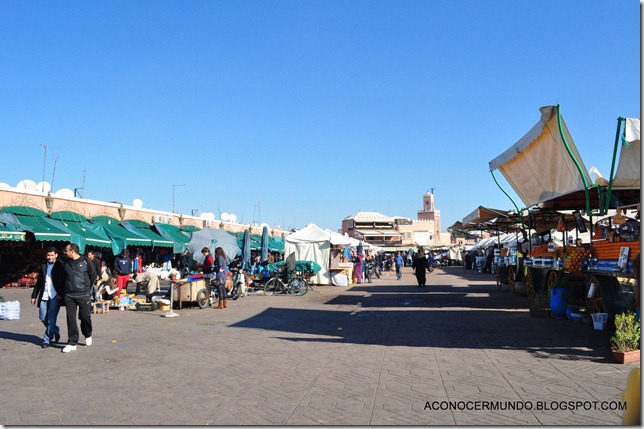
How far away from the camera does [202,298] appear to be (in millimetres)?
15672

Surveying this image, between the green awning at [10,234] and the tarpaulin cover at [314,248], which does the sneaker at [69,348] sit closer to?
the green awning at [10,234]

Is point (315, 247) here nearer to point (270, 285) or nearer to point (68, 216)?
point (270, 285)

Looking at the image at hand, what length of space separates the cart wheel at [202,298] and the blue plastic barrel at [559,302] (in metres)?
8.90

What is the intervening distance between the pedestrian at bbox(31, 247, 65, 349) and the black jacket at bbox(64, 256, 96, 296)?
0.43ft

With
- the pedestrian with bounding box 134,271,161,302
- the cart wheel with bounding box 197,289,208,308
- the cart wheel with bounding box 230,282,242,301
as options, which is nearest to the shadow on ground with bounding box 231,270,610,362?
the cart wheel with bounding box 197,289,208,308

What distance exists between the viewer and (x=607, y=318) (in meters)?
9.87

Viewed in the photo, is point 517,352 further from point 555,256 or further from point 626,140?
point 555,256

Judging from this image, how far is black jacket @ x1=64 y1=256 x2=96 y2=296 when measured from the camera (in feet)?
28.8

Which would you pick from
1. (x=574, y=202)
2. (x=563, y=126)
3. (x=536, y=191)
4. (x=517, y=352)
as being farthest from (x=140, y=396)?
(x=574, y=202)

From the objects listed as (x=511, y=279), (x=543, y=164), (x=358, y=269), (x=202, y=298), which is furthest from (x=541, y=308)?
(x=358, y=269)

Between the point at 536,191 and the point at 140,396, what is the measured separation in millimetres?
10600

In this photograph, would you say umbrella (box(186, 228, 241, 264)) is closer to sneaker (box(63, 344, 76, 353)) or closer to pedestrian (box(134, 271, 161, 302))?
pedestrian (box(134, 271, 161, 302))

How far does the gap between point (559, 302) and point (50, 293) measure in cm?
971

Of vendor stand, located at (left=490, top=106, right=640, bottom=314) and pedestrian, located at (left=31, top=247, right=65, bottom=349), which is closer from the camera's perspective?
pedestrian, located at (left=31, top=247, right=65, bottom=349)
